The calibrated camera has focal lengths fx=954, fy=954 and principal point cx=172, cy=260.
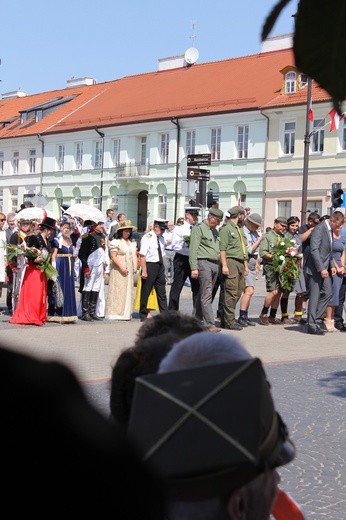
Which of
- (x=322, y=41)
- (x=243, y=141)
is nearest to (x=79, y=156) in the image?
(x=243, y=141)

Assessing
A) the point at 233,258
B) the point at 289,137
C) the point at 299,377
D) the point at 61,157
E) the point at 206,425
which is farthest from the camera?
the point at 61,157

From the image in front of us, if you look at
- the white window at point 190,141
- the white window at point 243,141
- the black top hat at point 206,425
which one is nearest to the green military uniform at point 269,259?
the black top hat at point 206,425

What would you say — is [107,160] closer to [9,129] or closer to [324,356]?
[9,129]

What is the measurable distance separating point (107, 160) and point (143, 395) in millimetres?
50609

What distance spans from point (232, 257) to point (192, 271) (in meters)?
0.58

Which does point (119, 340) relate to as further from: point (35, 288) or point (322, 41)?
point (322, 41)

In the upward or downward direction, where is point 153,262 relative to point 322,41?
downward

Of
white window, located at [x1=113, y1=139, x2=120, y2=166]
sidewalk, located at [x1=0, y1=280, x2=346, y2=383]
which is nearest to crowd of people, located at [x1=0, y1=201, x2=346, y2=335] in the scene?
sidewalk, located at [x1=0, y1=280, x2=346, y2=383]

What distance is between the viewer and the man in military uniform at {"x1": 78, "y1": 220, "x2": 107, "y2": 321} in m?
14.4

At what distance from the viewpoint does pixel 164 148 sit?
157 feet

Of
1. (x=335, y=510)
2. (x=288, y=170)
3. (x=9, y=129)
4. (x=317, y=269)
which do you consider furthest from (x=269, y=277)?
(x=9, y=129)

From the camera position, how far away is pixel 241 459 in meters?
1.27

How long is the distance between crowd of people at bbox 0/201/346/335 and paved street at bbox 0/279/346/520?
375 mm

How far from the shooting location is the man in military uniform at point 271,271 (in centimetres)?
1402
